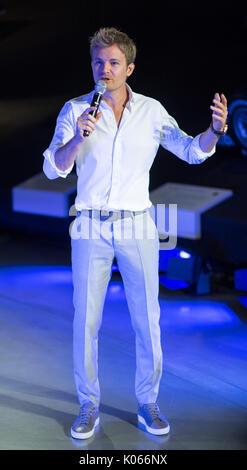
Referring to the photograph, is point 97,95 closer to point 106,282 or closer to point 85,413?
point 106,282

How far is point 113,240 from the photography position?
351 cm

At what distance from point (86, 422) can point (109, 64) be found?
1581 mm

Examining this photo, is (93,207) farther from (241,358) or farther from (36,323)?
(36,323)

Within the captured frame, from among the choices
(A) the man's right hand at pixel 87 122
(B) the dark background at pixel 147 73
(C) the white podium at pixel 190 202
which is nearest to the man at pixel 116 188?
(A) the man's right hand at pixel 87 122

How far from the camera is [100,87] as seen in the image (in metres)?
3.19

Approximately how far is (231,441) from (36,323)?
2.08 metres

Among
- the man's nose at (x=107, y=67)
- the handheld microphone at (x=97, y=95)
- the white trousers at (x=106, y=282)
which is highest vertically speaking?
the man's nose at (x=107, y=67)

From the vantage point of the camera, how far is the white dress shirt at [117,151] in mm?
3428

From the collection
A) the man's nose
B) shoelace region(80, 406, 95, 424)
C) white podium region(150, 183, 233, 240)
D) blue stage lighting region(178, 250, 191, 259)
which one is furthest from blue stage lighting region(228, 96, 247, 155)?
shoelace region(80, 406, 95, 424)

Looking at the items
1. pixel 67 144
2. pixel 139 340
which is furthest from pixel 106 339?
pixel 67 144

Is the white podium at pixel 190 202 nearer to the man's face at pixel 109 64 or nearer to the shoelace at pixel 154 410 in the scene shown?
the shoelace at pixel 154 410

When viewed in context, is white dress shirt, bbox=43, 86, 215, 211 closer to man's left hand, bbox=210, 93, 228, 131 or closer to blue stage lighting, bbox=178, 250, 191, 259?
man's left hand, bbox=210, 93, 228, 131

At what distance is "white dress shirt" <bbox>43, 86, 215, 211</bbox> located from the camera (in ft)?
11.2

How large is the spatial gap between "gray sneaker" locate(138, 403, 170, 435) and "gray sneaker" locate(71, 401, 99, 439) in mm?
214
